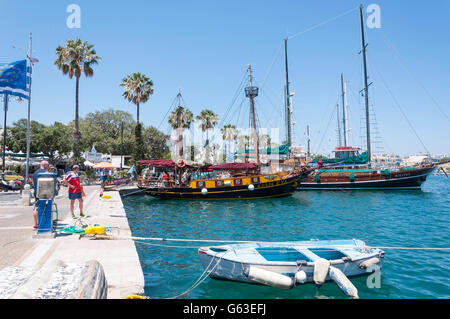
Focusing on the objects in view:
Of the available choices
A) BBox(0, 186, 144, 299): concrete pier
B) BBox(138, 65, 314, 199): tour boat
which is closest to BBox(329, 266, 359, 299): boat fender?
BBox(0, 186, 144, 299): concrete pier

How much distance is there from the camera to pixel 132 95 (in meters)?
41.0

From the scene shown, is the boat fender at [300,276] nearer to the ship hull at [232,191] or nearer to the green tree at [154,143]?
the ship hull at [232,191]

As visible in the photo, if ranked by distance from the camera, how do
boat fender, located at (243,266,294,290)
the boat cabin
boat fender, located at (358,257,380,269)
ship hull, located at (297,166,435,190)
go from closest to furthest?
boat fender, located at (243,266,294,290), boat fender, located at (358,257,380,269), ship hull, located at (297,166,435,190), the boat cabin

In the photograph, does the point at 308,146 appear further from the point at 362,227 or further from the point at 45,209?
the point at 45,209

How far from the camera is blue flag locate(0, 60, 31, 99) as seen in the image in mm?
14867

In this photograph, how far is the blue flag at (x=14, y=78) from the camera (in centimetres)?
1487

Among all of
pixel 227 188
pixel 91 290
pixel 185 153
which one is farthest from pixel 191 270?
pixel 185 153

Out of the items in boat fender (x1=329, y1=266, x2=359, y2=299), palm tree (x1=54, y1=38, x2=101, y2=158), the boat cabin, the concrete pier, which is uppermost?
palm tree (x1=54, y1=38, x2=101, y2=158)

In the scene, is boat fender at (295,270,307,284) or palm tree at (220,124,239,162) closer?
boat fender at (295,270,307,284)

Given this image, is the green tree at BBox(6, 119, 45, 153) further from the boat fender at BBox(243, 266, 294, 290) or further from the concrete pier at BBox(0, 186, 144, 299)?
the boat fender at BBox(243, 266, 294, 290)

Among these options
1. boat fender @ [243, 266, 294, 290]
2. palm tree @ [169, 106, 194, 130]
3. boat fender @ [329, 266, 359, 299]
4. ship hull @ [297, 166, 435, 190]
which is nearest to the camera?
boat fender @ [329, 266, 359, 299]

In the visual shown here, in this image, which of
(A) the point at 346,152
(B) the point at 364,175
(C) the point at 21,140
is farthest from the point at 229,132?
(C) the point at 21,140

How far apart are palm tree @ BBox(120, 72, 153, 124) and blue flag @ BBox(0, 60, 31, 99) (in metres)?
25.5

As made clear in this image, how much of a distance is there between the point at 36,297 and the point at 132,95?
41.2 m
